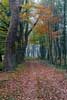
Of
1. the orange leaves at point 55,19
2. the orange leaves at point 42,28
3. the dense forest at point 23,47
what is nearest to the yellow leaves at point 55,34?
the dense forest at point 23,47

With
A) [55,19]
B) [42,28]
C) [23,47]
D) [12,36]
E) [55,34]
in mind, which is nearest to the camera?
[12,36]

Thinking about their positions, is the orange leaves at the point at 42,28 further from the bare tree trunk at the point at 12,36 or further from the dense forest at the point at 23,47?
the bare tree trunk at the point at 12,36

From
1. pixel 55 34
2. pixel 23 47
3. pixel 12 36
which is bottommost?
pixel 23 47

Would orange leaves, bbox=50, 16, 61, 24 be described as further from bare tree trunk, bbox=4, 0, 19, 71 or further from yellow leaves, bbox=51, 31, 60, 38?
bare tree trunk, bbox=4, 0, 19, 71

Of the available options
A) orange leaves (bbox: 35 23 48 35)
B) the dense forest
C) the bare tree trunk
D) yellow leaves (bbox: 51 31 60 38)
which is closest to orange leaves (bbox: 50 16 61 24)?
the dense forest

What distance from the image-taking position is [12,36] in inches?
713

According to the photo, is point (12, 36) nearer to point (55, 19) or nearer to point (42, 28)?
point (55, 19)

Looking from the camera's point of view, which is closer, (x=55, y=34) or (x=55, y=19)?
(x=55, y=19)

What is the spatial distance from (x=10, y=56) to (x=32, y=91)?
27.9 ft

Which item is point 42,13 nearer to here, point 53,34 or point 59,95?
point 53,34

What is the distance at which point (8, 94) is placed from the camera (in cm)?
965

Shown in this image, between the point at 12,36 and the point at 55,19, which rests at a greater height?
the point at 55,19

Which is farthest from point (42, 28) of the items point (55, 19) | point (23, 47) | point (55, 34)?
point (55, 19)

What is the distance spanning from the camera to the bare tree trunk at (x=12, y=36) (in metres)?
17.7
